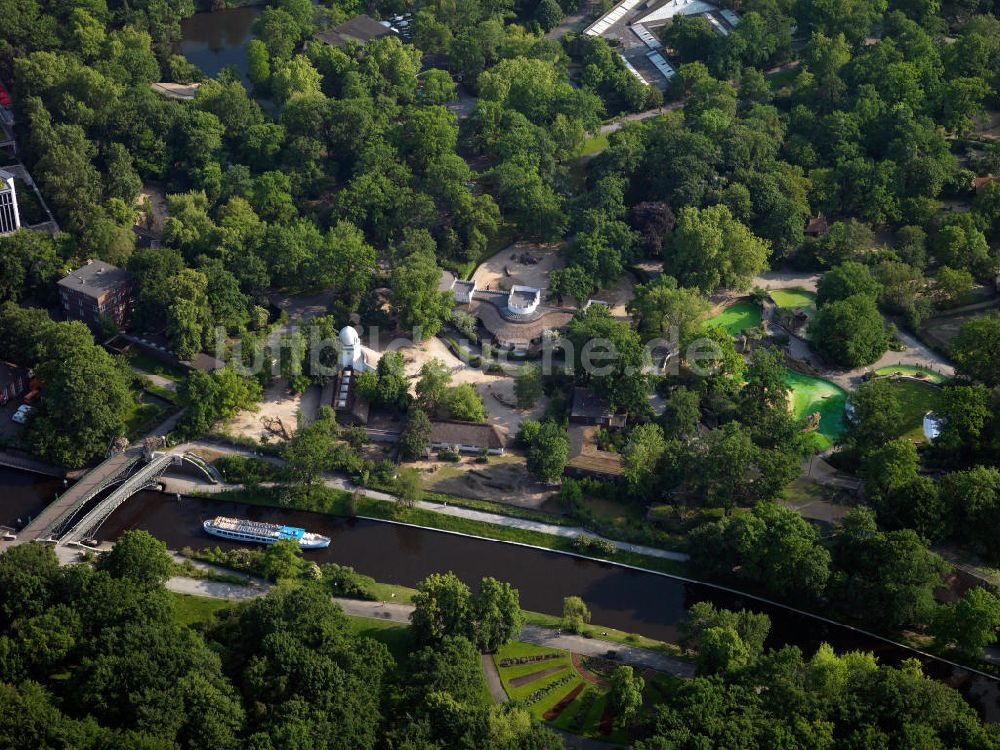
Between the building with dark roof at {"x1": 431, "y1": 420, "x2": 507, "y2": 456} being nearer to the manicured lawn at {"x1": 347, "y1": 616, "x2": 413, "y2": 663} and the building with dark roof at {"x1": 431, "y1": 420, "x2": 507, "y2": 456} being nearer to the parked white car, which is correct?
the manicured lawn at {"x1": 347, "y1": 616, "x2": 413, "y2": 663}

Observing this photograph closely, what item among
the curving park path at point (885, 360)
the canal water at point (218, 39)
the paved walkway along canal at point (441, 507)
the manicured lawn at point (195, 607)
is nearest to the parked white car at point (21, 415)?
the paved walkway along canal at point (441, 507)

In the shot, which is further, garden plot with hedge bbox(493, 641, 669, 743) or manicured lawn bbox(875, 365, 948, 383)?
manicured lawn bbox(875, 365, 948, 383)

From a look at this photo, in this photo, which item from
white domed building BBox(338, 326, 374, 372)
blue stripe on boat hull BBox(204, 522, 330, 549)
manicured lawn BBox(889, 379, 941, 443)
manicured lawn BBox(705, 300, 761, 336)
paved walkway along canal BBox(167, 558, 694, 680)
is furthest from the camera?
manicured lawn BBox(705, 300, 761, 336)

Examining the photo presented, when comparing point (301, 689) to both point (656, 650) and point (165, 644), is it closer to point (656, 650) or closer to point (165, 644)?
point (165, 644)

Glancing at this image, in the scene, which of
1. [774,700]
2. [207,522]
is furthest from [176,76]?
[774,700]

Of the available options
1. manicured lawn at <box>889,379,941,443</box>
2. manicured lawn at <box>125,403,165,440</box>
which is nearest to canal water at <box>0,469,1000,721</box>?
manicured lawn at <box>125,403,165,440</box>

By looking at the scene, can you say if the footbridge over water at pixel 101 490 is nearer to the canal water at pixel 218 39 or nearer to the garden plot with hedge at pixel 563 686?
the garden plot with hedge at pixel 563 686
